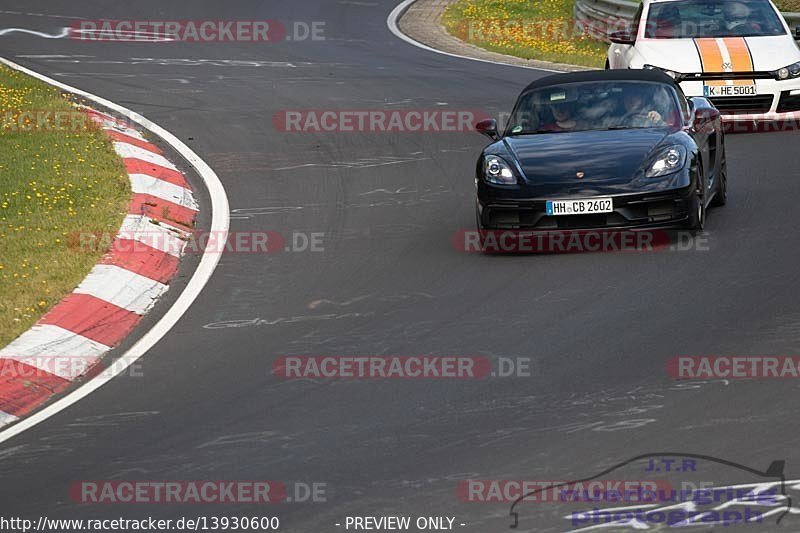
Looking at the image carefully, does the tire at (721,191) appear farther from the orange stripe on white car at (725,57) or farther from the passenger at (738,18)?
the passenger at (738,18)

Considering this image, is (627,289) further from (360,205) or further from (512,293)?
(360,205)

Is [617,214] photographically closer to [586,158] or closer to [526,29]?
[586,158]

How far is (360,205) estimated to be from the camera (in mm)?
13094

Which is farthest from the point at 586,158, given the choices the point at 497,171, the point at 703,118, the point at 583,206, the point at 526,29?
the point at 526,29

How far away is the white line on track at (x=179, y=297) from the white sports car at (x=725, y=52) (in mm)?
5281

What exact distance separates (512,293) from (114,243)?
320cm

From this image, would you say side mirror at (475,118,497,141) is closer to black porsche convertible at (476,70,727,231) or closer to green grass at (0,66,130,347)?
black porsche convertible at (476,70,727,231)

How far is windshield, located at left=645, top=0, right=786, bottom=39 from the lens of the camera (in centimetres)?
1712

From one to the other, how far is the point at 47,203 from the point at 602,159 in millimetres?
4570

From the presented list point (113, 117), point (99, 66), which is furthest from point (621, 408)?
point (99, 66)

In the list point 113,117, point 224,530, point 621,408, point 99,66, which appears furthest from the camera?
point 99,66

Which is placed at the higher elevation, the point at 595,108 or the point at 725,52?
the point at 725,52

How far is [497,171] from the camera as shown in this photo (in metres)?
11.2

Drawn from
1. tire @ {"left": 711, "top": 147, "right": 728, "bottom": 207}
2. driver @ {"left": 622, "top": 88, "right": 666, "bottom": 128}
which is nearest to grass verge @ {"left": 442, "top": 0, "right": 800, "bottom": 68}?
tire @ {"left": 711, "top": 147, "right": 728, "bottom": 207}
